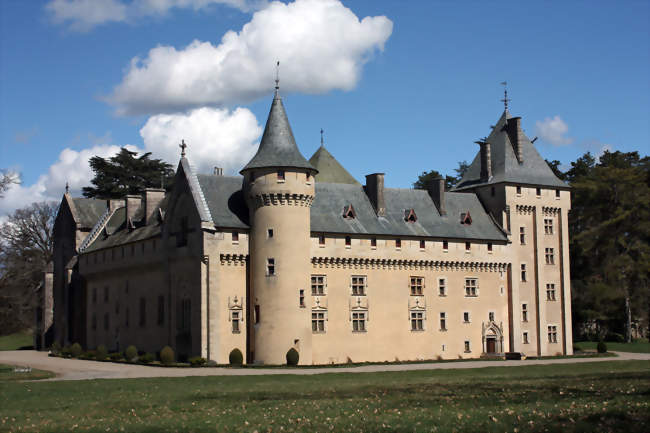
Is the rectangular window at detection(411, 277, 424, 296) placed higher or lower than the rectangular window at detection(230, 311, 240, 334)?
higher

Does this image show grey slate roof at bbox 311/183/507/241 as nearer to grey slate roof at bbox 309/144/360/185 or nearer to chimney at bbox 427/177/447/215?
chimney at bbox 427/177/447/215

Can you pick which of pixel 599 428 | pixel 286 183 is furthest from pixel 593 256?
pixel 599 428

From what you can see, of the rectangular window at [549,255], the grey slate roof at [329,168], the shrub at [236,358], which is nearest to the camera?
the shrub at [236,358]

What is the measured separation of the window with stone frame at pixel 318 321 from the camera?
167 ft

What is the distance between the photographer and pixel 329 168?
72.1 metres

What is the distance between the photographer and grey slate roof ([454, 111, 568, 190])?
59.8 m

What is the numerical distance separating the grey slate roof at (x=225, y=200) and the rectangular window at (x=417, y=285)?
12.2 meters

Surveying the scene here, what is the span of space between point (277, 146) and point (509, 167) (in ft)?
62.7

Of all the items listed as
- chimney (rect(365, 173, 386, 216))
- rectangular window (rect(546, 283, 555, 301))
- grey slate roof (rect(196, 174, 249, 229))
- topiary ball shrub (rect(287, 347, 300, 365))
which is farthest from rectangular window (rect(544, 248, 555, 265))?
grey slate roof (rect(196, 174, 249, 229))

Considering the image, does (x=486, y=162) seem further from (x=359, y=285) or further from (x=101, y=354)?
(x=101, y=354)

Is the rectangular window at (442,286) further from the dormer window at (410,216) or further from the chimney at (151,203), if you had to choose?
the chimney at (151,203)

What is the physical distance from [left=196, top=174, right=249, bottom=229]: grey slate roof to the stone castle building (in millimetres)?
95

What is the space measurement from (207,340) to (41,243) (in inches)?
1796

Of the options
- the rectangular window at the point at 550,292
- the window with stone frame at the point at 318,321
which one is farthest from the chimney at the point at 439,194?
the window with stone frame at the point at 318,321
